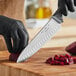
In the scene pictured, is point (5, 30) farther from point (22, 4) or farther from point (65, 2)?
point (22, 4)

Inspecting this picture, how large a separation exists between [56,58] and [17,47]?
15cm

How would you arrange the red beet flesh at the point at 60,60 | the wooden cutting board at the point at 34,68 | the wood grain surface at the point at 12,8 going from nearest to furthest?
the wooden cutting board at the point at 34,68, the red beet flesh at the point at 60,60, the wood grain surface at the point at 12,8

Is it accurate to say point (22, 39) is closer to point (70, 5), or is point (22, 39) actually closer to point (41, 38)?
point (41, 38)

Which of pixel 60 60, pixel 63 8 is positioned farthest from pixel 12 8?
pixel 60 60

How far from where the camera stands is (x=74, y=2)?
75.0 inches

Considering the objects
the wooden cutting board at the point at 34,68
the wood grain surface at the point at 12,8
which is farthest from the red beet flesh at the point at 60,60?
the wood grain surface at the point at 12,8

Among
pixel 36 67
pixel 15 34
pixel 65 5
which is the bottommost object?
pixel 36 67

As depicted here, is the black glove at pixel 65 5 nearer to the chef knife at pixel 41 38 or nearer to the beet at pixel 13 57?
the chef knife at pixel 41 38

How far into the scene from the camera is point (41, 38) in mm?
1846

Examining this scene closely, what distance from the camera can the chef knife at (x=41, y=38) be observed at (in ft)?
5.91

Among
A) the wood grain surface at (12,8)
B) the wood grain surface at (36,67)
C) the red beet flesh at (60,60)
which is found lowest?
the wood grain surface at (36,67)

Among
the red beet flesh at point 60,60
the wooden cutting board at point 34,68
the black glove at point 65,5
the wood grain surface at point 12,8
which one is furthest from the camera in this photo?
the wood grain surface at point 12,8

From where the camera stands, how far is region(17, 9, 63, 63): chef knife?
1.80m

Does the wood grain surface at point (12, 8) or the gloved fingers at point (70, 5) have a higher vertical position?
the gloved fingers at point (70, 5)
